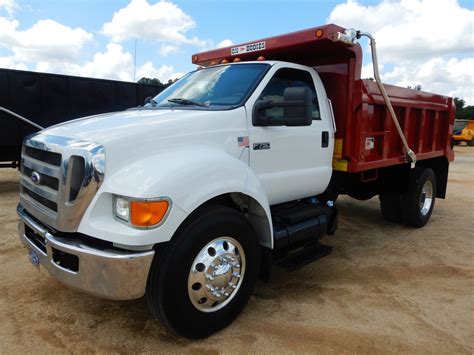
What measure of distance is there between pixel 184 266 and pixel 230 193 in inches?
29.0

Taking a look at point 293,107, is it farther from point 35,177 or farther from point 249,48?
point 35,177

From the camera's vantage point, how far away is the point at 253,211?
11.0 ft

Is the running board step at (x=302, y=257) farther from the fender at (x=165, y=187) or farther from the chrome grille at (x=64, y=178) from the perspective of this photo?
the chrome grille at (x=64, y=178)

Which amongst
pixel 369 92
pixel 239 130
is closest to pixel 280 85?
pixel 239 130

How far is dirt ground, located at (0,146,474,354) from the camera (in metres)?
2.88

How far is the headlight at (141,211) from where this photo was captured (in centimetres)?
243

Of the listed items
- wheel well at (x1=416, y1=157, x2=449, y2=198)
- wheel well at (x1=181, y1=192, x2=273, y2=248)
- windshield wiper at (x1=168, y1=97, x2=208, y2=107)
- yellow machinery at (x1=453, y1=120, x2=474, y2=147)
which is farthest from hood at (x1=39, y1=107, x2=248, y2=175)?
yellow machinery at (x1=453, y1=120, x2=474, y2=147)

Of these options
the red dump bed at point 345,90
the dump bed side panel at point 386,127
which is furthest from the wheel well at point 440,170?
the red dump bed at point 345,90

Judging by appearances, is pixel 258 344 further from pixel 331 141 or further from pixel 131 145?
pixel 331 141

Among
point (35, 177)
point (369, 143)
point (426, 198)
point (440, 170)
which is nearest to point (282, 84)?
point (369, 143)

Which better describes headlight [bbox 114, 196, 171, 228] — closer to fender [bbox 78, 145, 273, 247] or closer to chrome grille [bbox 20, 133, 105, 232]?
fender [bbox 78, 145, 273, 247]

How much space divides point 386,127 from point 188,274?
3.41 m

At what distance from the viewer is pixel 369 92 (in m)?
4.45

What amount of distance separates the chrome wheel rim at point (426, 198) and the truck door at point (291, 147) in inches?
114
